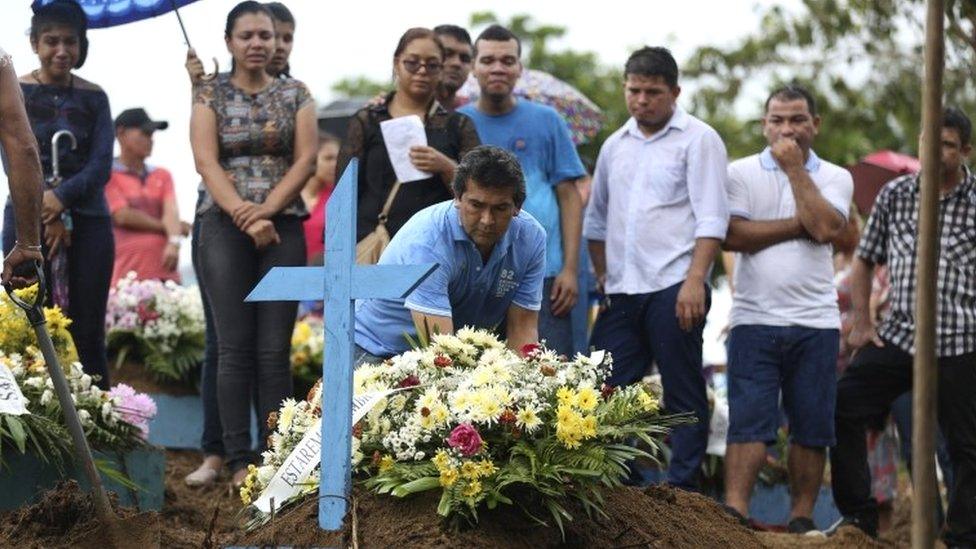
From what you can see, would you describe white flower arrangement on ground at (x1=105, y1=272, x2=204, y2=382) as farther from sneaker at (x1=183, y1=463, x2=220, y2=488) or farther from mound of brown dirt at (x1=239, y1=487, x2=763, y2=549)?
mound of brown dirt at (x1=239, y1=487, x2=763, y2=549)

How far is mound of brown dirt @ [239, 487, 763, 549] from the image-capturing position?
592 centimetres

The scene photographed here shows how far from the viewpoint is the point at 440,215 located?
7395 millimetres

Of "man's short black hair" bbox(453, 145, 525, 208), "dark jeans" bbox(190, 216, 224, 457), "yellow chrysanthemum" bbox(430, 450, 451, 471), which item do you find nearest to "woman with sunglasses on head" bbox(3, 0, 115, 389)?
"dark jeans" bbox(190, 216, 224, 457)

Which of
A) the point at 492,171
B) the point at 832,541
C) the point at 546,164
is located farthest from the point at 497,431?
the point at 546,164

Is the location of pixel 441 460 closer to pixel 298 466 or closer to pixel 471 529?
pixel 471 529

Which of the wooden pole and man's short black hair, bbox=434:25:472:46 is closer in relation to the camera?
the wooden pole

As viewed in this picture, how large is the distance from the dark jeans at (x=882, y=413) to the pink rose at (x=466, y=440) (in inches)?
151

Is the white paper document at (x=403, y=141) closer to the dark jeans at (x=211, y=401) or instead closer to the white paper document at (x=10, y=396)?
the dark jeans at (x=211, y=401)

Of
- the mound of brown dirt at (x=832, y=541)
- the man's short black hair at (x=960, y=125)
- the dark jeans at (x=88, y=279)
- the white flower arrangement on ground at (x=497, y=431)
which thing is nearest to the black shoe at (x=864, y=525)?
the mound of brown dirt at (x=832, y=541)

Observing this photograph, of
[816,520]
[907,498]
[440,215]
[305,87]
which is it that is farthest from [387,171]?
[907,498]

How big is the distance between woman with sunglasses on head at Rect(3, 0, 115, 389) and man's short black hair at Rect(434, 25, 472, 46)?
187 centimetres

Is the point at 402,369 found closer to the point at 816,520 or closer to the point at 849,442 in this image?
the point at 849,442

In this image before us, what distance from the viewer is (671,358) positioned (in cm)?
897

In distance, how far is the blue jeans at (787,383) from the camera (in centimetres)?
902
